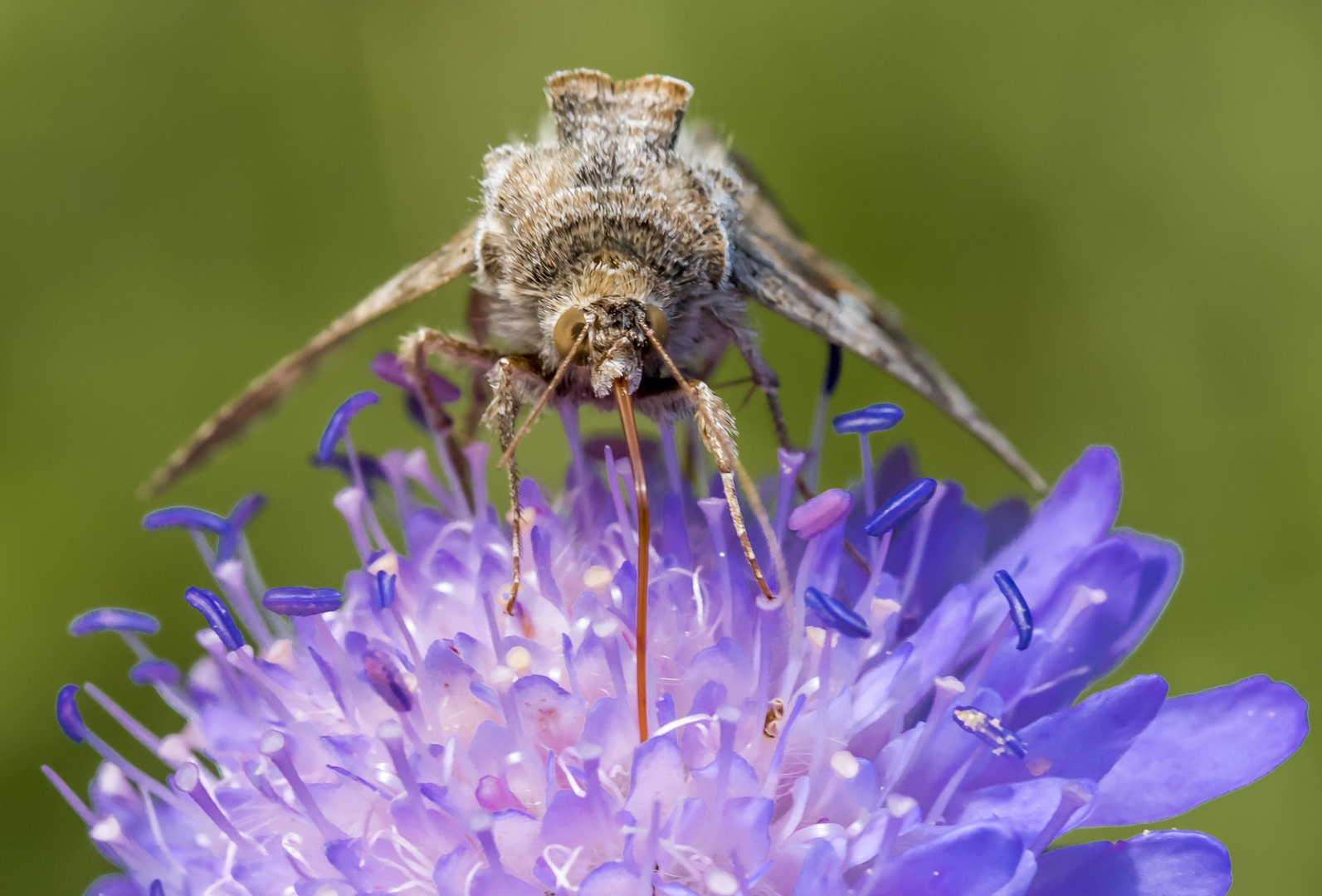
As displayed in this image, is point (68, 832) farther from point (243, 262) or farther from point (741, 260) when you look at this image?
point (741, 260)

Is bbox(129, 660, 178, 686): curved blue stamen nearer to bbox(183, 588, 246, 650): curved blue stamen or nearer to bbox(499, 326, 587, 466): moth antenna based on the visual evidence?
bbox(183, 588, 246, 650): curved blue stamen

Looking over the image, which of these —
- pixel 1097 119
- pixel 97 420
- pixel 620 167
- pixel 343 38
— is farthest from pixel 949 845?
pixel 343 38

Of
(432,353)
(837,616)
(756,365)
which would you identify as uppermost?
(432,353)

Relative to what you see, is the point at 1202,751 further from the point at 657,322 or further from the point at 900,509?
the point at 657,322

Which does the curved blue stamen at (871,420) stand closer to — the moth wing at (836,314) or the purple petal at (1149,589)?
the moth wing at (836,314)

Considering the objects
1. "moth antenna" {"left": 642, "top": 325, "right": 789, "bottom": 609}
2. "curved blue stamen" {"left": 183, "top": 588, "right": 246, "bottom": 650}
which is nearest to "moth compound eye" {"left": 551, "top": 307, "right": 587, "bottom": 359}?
"moth antenna" {"left": 642, "top": 325, "right": 789, "bottom": 609}

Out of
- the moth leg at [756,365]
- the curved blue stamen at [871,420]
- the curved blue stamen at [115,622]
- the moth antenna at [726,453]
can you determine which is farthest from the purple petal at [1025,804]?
the curved blue stamen at [115,622]

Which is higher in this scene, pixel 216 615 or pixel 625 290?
pixel 625 290

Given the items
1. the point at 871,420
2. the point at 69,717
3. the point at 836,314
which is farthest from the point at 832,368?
the point at 69,717
